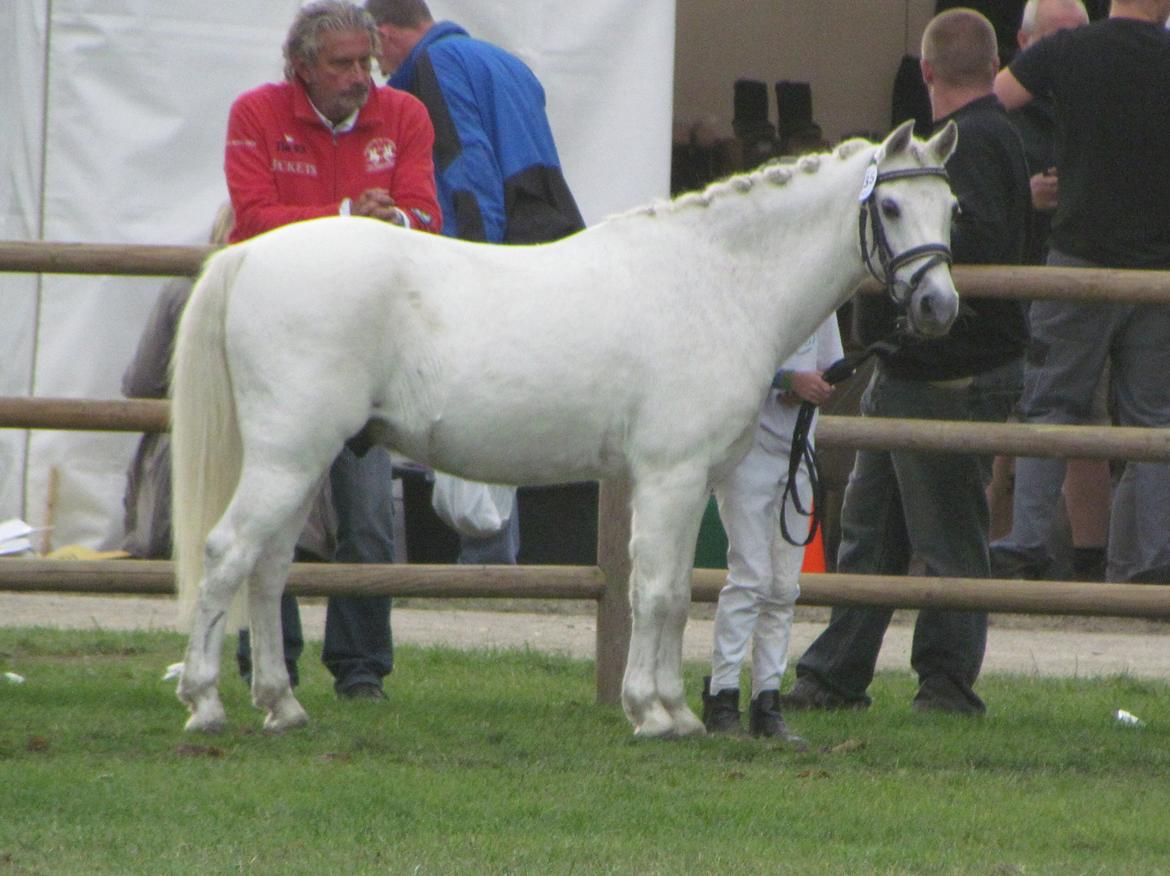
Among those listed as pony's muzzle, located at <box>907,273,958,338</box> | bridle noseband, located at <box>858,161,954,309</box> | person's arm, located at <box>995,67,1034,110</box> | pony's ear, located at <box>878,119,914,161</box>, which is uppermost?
person's arm, located at <box>995,67,1034,110</box>

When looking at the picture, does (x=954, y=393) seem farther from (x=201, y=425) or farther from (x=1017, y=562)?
(x=201, y=425)

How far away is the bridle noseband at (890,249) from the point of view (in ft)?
19.5

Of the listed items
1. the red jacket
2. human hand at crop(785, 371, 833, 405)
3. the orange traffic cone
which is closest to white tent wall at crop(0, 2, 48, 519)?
the red jacket

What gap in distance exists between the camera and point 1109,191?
806 centimetres

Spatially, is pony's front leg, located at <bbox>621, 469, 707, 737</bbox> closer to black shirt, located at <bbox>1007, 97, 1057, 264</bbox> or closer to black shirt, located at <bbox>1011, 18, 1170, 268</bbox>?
black shirt, located at <bbox>1011, 18, 1170, 268</bbox>

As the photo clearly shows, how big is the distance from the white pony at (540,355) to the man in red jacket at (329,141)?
0.50 metres

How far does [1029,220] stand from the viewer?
7309 millimetres

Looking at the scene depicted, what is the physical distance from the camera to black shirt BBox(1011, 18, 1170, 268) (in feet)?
26.2

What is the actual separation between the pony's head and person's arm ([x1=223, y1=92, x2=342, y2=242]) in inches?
68.0

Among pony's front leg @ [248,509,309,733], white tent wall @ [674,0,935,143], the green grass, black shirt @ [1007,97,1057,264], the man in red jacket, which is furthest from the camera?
white tent wall @ [674,0,935,143]

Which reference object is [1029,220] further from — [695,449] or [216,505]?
[216,505]

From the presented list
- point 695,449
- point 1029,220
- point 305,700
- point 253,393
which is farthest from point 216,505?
point 1029,220

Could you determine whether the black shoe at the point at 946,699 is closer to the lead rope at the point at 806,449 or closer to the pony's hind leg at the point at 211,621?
the lead rope at the point at 806,449

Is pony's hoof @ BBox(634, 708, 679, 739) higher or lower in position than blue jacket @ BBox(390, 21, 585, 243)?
lower
